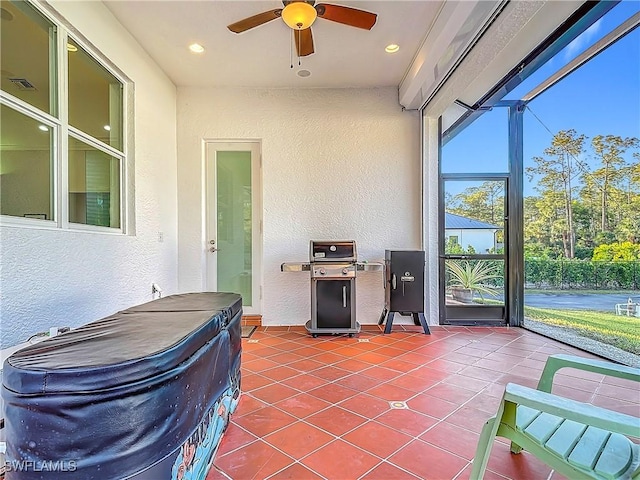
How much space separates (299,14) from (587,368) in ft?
8.88

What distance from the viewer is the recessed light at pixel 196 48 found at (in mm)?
3396

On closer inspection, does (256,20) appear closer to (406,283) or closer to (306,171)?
(306,171)

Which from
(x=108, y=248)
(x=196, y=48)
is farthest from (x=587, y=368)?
(x=196, y=48)

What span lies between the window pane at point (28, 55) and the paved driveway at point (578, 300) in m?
4.84

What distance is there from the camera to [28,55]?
2.21 meters

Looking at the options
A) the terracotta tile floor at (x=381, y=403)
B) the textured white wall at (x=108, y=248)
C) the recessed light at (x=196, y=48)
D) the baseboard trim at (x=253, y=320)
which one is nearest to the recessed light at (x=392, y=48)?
the recessed light at (x=196, y=48)

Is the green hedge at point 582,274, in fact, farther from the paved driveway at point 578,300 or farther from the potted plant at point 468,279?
the potted plant at point 468,279

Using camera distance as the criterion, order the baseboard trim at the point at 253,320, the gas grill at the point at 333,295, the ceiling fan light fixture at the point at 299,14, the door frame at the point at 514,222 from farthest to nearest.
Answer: the baseboard trim at the point at 253,320
the door frame at the point at 514,222
the gas grill at the point at 333,295
the ceiling fan light fixture at the point at 299,14

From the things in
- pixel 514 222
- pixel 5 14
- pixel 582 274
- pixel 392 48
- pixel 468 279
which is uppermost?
pixel 392 48

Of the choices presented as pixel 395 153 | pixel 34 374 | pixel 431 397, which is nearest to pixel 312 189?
pixel 395 153

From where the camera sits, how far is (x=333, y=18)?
252cm

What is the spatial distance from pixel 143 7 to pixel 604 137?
14.2 ft

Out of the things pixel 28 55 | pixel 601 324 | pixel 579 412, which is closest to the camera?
pixel 579 412

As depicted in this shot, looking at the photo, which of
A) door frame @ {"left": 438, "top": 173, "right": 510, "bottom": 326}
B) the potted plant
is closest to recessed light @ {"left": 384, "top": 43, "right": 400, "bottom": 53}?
door frame @ {"left": 438, "top": 173, "right": 510, "bottom": 326}
